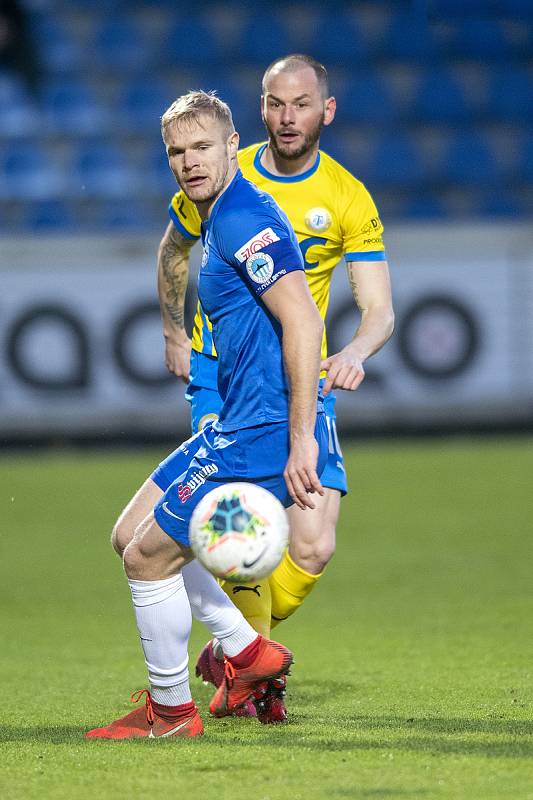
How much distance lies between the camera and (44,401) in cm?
1238

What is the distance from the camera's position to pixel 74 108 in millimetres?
14352

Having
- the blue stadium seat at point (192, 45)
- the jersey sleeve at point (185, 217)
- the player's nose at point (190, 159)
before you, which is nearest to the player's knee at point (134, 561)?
the player's nose at point (190, 159)

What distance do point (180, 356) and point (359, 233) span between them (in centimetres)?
81

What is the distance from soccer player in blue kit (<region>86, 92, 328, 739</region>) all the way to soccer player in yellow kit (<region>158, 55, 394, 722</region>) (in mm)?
671

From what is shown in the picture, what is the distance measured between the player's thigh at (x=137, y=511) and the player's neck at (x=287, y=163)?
139cm

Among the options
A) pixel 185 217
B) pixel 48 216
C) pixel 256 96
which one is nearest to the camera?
pixel 185 217

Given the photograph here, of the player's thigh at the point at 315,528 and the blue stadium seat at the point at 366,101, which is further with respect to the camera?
the blue stadium seat at the point at 366,101

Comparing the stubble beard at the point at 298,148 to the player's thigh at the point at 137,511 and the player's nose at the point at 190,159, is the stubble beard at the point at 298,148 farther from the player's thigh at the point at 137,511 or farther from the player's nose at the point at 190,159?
the player's thigh at the point at 137,511

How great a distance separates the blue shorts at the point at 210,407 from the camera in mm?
4957

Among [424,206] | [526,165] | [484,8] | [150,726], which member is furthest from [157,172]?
[150,726]

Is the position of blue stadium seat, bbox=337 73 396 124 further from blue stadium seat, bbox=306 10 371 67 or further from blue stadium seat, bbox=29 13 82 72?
blue stadium seat, bbox=29 13 82 72

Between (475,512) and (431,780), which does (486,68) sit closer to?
(475,512)

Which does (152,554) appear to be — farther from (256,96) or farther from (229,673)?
(256,96)

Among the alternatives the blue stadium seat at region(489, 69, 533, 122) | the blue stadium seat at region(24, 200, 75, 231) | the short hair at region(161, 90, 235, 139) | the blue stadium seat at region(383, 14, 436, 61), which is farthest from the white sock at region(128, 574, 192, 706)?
the blue stadium seat at region(383, 14, 436, 61)
